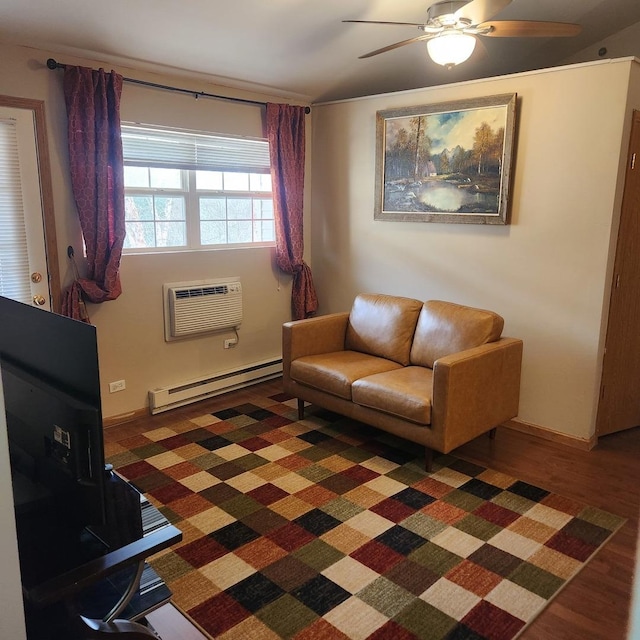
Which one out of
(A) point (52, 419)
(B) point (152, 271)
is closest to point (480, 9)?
(A) point (52, 419)

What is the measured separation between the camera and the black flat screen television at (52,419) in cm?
121

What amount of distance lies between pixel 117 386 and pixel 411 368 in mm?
2006

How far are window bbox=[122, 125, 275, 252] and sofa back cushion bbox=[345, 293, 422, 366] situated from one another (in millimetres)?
1186

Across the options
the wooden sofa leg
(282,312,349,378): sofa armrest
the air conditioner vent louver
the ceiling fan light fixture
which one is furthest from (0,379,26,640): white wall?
the air conditioner vent louver

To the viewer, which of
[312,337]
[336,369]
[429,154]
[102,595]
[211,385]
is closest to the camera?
[102,595]

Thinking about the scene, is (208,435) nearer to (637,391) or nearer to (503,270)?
(503,270)

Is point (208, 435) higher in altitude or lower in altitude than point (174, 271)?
lower

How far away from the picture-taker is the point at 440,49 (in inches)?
112

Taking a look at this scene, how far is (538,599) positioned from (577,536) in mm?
545

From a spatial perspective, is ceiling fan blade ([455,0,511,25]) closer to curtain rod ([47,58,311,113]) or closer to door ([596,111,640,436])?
door ([596,111,640,436])

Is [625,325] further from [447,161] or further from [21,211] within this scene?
[21,211]

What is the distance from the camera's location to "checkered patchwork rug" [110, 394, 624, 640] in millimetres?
2109

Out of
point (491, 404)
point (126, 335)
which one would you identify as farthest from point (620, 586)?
point (126, 335)

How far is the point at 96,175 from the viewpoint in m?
3.49
